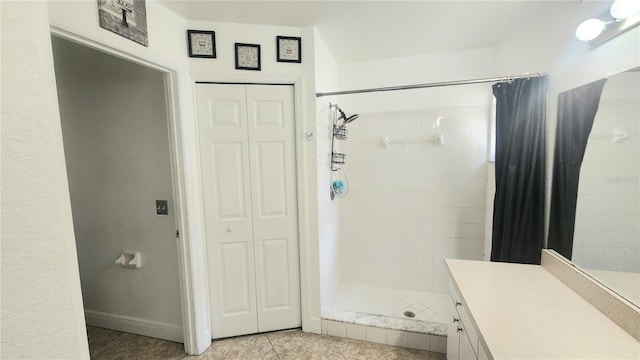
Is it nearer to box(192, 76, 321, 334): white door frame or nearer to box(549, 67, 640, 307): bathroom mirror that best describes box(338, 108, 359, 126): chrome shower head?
box(192, 76, 321, 334): white door frame

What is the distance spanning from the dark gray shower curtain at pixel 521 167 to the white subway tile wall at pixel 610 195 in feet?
0.87

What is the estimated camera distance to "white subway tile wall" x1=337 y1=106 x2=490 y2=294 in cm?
252

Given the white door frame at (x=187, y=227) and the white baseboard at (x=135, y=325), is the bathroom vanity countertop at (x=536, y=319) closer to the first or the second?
the white door frame at (x=187, y=227)

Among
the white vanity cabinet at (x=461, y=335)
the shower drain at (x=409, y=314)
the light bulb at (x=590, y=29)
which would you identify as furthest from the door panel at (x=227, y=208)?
the light bulb at (x=590, y=29)

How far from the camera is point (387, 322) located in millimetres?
2104

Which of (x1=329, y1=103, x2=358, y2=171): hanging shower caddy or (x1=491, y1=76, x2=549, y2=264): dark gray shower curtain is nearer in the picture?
(x1=491, y1=76, x2=549, y2=264): dark gray shower curtain

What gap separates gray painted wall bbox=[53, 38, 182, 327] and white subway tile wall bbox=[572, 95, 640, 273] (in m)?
2.49

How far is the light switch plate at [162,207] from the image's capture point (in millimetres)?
2014

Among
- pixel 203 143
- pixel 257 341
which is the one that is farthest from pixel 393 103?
pixel 257 341

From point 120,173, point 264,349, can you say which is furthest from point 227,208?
point 264,349

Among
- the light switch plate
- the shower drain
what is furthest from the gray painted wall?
the shower drain

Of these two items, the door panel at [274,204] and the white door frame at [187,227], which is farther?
the door panel at [274,204]

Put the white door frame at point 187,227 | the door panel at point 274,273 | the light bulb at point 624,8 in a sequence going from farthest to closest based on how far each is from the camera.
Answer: the door panel at point 274,273 → the white door frame at point 187,227 → the light bulb at point 624,8

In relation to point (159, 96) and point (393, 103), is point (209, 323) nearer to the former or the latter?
point (159, 96)
